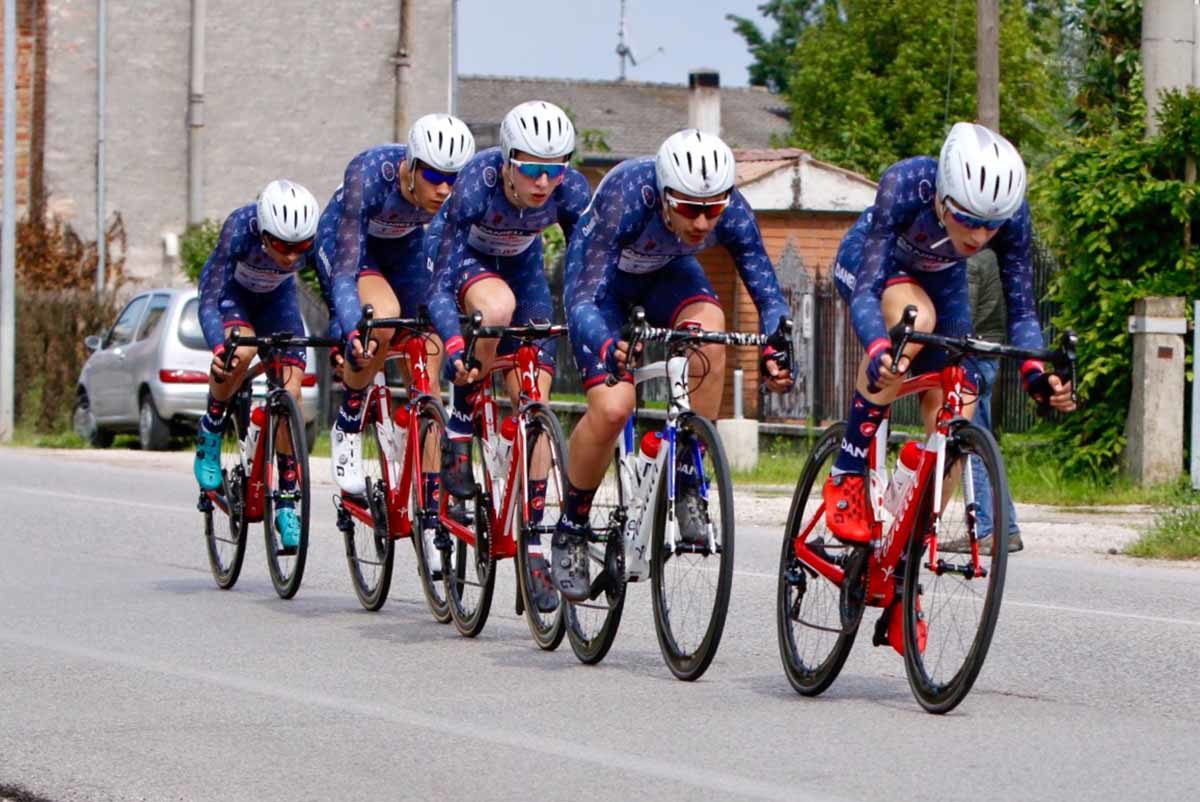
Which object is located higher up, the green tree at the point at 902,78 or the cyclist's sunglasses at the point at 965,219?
the green tree at the point at 902,78

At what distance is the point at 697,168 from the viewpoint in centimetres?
817

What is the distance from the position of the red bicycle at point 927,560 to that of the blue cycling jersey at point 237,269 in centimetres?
436

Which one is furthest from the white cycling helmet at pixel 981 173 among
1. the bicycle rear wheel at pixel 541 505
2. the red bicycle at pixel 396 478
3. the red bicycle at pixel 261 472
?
the red bicycle at pixel 261 472

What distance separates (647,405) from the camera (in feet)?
89.2

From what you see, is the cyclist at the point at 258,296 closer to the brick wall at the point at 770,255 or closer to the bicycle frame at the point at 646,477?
the bicycle frame at the point at 646,477

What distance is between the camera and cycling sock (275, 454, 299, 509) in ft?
36.3

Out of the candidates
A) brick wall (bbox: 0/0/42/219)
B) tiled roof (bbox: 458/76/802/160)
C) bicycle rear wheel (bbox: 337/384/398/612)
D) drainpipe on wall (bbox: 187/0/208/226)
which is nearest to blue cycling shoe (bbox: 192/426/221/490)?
bicycle rear wheel (bbox: 337/384/398/612)

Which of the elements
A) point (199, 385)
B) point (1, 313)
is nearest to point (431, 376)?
point (199, 385)

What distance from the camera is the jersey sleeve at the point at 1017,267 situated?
8.00 metres

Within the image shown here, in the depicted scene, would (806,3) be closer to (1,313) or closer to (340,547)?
(1,313)

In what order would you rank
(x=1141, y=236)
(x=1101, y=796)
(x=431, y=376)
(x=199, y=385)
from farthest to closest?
1. (x=199, y=385)
2. (x=1141, y=236)
3. (x=431, y=376)
4. (x=1101, y=796)

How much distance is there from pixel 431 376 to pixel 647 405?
16.7 meters

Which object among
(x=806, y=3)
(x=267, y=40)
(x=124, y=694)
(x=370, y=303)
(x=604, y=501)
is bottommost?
(x=124, y=694)

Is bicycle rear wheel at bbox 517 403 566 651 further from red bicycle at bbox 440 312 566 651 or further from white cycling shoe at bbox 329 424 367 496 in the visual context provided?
white cycling shoe at bbox 329 424 367 496
